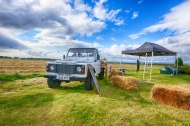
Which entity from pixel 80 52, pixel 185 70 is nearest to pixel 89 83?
pixel 80 52

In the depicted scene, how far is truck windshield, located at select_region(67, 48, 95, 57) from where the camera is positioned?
1037cm

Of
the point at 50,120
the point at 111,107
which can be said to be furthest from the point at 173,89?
the point at 50,120

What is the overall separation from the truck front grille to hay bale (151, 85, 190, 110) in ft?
12.3

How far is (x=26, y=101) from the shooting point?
643 centimetres

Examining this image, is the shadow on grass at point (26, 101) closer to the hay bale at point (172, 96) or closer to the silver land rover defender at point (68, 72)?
the silver land rover defender at point (68, 72)

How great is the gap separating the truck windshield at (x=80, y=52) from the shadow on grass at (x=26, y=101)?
12.7ft

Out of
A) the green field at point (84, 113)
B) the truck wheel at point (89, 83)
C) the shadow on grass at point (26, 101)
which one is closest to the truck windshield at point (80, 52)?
the truck wheel at point (89, 83)

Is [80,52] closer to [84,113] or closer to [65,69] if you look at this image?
[65,69]

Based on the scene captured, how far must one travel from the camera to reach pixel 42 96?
703 centimetres

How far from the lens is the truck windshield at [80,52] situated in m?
10.4

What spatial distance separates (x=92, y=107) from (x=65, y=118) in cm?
101

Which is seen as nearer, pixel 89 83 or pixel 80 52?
pixel 89 83

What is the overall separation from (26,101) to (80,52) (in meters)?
4.88

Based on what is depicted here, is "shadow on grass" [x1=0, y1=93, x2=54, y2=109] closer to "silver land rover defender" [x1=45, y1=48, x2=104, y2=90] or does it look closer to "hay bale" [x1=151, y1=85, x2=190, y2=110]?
"silver land rover defender" [x1=45, y1=48, x2=104, y2=90]
